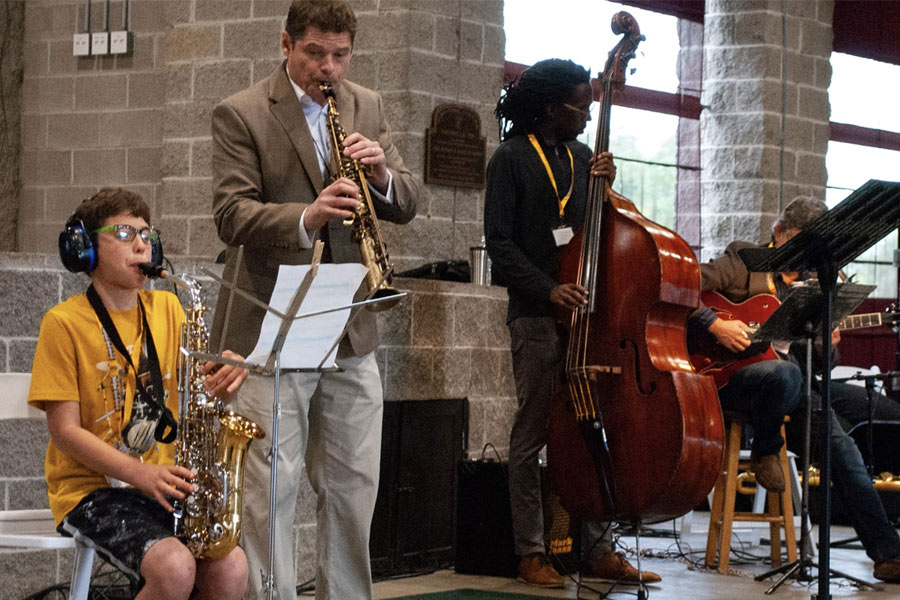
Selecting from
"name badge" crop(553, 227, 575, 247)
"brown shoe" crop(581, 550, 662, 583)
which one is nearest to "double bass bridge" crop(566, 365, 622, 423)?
"name badge" crop(553, 227, 575, 247)

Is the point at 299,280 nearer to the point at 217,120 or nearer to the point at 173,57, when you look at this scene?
the point at 217,120

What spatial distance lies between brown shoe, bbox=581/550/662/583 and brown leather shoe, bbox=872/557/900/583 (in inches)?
39.9

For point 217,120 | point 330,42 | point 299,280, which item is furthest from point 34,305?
point 299,280

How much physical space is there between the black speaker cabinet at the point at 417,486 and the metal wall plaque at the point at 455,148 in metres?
1.04

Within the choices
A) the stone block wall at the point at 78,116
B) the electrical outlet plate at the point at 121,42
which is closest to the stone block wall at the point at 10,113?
the stone block wall at the point at 78,116

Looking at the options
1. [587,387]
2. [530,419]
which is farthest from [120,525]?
[530,419]

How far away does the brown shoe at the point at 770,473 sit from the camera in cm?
519

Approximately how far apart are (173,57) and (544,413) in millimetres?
2643

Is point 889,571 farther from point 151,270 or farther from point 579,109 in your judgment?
point 151,270

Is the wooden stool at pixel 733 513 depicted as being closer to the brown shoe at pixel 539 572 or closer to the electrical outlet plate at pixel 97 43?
the brown shoe at pixel 539 572

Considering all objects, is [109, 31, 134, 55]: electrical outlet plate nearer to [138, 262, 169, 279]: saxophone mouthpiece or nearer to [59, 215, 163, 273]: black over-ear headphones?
[59, 215, 163, 273]: black over-ear headphones

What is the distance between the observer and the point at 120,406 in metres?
3.07

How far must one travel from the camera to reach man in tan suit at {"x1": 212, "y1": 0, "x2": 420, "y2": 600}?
3.37m

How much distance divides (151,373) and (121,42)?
3.71 metres
